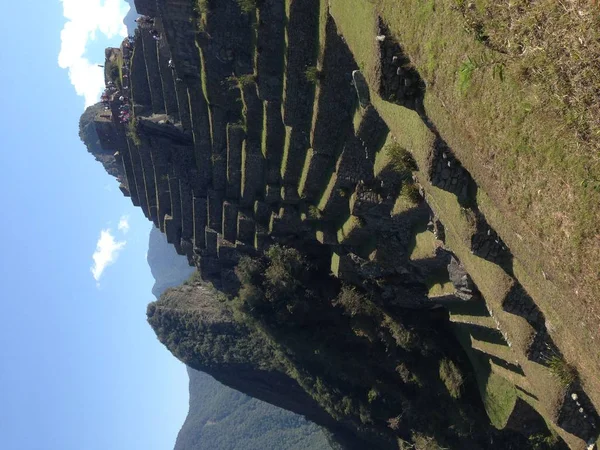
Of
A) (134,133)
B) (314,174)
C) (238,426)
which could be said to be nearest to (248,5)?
(314,174)

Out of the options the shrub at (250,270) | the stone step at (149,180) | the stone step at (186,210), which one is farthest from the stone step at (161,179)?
the shrub at (250,270)

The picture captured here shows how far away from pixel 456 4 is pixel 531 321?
6297mm

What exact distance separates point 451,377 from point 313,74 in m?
12.5

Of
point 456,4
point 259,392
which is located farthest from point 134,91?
point 259,392

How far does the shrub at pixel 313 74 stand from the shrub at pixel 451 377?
12.0 m

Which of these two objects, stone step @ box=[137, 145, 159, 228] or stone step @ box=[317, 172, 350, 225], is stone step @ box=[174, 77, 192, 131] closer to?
stone step @ box=[137, 145, 159, 228]

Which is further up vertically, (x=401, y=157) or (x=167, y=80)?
(x=167, y=80)

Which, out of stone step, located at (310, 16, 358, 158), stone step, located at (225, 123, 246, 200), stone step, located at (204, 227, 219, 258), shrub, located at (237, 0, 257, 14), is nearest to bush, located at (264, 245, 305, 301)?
stone step, located at (225, 123, 246, 200)

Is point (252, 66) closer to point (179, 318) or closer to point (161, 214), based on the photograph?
point (161, 214)

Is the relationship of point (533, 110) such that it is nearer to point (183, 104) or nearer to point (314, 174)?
point (314, 174)

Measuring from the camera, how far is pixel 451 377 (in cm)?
1822

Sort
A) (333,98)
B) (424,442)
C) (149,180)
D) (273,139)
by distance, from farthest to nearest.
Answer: (149,180)
(424,442)
(273,139)
(333,98)

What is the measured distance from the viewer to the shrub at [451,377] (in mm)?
17917

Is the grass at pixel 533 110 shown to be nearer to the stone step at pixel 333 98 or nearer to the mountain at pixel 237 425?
the stone step at pixel 333 98
